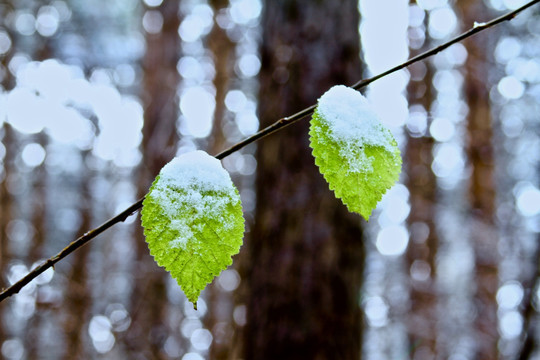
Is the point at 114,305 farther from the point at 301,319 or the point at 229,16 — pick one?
the point at 301,319

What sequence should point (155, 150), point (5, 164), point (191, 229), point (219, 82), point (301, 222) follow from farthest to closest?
1. point (5, 164)
2. point (219, 82)
3. point (155, 150)
4. point (301, 222)
5. point (191, 229)

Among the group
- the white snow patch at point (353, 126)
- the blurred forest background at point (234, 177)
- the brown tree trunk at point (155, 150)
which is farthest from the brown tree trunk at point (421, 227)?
the white snow patch at point (353, 126)

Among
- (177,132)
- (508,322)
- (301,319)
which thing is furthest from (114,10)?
(508,322)

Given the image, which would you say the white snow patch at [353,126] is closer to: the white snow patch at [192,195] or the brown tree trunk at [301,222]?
the white snow patch at [192,195]

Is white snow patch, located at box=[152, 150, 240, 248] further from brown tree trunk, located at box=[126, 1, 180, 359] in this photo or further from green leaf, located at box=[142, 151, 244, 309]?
brown tree trunk, located at box=[126, 1, 180, 359]

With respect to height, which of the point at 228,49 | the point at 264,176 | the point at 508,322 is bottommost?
the point at 508,322

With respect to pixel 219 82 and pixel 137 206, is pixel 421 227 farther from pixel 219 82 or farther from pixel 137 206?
pixel 137 206

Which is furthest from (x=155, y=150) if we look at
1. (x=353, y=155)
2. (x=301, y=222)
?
(x=353, y=155)
